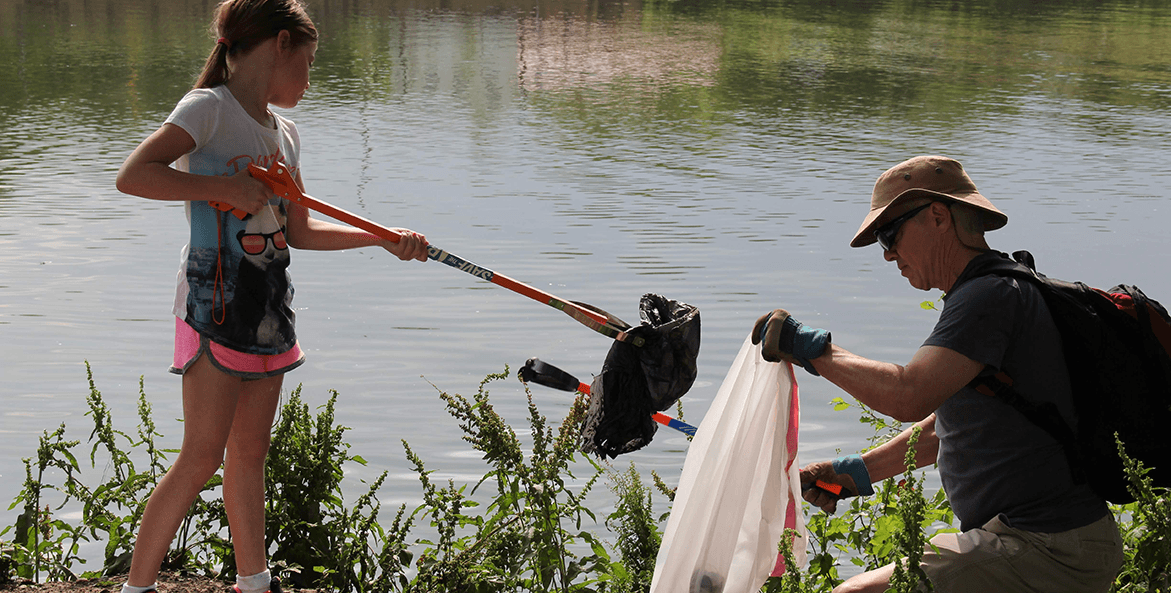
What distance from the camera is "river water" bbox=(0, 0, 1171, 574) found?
554cm

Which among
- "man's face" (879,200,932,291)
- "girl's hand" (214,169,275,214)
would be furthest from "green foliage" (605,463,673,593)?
"girl's hand" (214,169,275,214)

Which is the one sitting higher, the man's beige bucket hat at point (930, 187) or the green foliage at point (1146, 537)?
the man's beige bucket hat at point (930, 187)

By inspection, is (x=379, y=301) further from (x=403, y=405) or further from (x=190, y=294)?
(x=190, y=294)

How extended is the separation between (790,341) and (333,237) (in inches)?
52.3

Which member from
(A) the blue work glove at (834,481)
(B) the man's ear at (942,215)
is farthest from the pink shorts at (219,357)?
(B) the man's ear at (942,215)

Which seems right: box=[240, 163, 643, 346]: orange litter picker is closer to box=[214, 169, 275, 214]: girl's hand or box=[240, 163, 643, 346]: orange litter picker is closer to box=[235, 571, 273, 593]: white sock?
box=[214, 169, 275, 214]: girl's hand

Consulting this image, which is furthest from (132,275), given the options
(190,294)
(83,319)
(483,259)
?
(190,294)

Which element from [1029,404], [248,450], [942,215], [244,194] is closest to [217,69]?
[244,194]

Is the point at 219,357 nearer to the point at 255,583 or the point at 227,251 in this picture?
the point at 227,251

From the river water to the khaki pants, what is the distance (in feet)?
6.86

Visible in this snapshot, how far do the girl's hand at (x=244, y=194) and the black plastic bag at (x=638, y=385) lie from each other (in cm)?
92

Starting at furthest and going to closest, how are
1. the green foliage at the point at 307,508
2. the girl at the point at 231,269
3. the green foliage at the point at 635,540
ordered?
the green foliage at the point at 307,508 < the green foliage at the point at 635,540 < the girl at the point at 231,269

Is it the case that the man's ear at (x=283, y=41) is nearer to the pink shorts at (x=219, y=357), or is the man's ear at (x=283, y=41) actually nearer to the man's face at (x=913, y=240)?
the pink shorts at (x=219, y=357)

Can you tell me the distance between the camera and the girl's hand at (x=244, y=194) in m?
2.77
